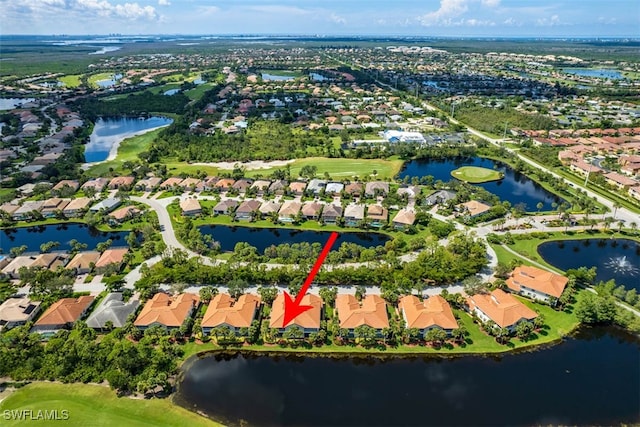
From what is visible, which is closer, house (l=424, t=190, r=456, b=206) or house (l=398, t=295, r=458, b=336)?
house (l=398, t=295, r=458, b=336)

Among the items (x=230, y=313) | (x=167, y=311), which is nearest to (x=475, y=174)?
(x=230, y=313)

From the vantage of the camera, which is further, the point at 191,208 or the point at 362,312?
the point at 191,208

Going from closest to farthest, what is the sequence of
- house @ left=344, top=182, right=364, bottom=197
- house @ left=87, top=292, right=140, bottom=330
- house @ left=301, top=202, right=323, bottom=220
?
house @ left=87, top=292, right=140, bottom=330 < house @ left=301, top=202, right=323, bottom=220 < house @ left=344, top=182, right=364, bottom=197

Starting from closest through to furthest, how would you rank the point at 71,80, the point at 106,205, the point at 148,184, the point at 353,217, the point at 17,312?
1. the point at 17,312
2. the point at 353,217
3. the point at 106,205
4. the point at 148,184
5. the point at 71,80

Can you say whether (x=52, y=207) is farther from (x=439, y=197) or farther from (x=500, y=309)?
(x=500, y=309)

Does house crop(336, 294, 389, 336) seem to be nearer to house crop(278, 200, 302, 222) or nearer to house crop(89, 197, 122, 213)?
house crop(278, 200, 302, 222)

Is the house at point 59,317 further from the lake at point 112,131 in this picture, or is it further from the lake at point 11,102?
the lake at point 11,102

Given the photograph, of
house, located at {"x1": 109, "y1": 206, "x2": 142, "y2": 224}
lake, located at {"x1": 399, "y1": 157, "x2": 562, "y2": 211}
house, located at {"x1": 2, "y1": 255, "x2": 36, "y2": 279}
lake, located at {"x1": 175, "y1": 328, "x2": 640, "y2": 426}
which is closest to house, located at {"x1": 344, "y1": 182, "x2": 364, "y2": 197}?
lake, located at {"x1": 399, "y1": 157, "x2": 562, "y2": 211}
